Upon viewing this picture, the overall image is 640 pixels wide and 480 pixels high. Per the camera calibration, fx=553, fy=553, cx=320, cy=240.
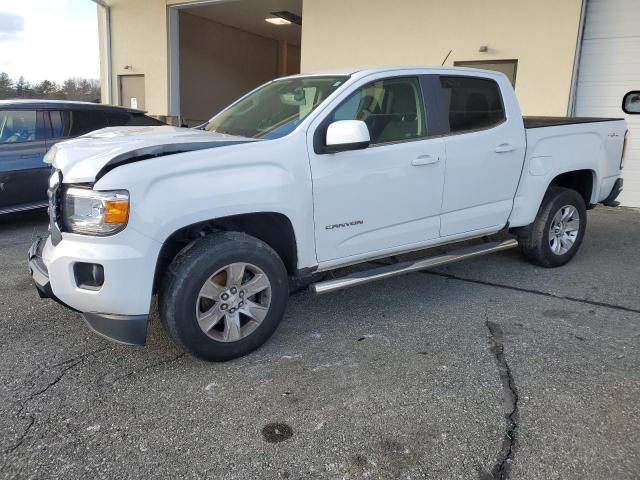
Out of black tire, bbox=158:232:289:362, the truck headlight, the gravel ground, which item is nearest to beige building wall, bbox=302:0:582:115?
the gravel ground

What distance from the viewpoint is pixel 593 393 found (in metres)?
3.22

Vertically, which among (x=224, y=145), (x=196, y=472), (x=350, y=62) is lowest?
(x=196, y=472)

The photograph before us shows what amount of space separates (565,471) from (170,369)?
2284 millimetres

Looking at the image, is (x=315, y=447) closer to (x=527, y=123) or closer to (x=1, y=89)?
(x=527, y=123)

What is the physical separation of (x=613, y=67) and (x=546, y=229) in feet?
17.3

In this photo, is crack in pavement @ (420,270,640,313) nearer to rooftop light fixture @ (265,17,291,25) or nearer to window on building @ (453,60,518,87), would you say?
window on building @ (453,60,518,87)

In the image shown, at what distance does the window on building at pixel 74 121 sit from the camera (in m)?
7.35

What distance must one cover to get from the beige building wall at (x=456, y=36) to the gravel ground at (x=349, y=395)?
18.4 ft

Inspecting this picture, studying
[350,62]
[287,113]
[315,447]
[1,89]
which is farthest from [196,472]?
[1,89]

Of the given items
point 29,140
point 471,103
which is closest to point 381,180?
point 471,103

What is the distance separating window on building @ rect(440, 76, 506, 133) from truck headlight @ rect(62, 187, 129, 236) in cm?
270

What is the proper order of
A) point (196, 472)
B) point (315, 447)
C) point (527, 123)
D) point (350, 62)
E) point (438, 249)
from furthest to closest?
point (350, 62)
point (438, 249)
point (527, 123)
point (315, 447)
point (196, 472)

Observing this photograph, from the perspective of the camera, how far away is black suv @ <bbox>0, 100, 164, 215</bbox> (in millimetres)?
6824

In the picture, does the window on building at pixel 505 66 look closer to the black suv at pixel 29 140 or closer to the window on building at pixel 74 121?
the window on building at pixel 74 121
